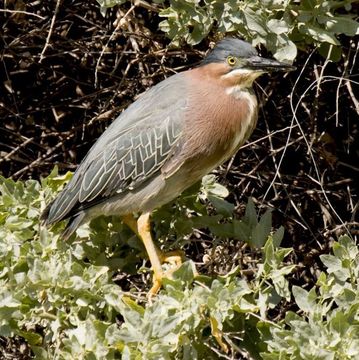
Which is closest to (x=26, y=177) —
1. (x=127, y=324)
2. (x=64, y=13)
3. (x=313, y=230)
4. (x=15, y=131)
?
(x=15, y=131)

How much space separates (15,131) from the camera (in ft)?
10.8

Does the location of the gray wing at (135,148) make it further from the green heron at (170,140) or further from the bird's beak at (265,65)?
the bird's beak at (265,65)

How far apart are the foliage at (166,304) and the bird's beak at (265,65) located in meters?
0.40

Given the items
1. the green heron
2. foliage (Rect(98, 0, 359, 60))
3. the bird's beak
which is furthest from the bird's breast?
foliage (Rect(98, 0, 359, 60))

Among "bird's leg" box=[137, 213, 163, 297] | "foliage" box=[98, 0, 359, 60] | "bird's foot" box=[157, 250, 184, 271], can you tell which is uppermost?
"foliage" box=[98, 0, 359, 60]

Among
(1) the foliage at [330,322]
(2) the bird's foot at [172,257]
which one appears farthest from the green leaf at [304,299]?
(2) the bird's foot at [172,257]

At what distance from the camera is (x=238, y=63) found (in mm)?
2604

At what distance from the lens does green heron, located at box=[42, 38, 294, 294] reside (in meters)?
2.56

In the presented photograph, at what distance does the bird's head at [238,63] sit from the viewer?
100 inches

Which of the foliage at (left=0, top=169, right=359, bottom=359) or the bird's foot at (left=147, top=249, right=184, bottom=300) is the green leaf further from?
the bird's foot at (left=147, top=249, right=184, bottom=300)

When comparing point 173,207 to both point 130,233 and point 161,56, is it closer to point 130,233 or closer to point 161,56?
point 130,233

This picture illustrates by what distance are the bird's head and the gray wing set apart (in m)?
0.11

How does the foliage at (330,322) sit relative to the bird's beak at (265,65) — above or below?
below

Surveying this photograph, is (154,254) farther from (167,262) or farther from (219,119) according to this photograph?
(219,119)
